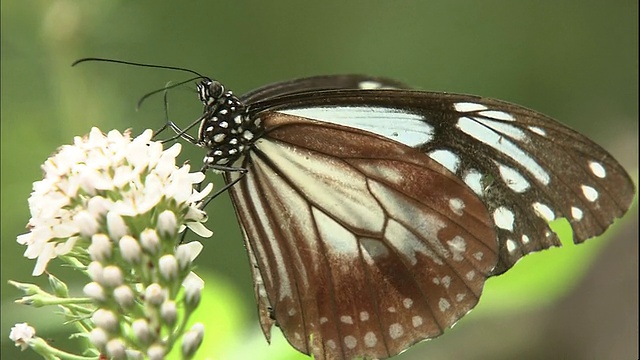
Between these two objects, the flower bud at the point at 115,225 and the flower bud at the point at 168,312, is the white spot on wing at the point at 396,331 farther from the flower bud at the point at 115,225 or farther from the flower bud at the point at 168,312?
the flower bud at the point at 115,225

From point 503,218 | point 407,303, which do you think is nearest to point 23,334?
point 407,303

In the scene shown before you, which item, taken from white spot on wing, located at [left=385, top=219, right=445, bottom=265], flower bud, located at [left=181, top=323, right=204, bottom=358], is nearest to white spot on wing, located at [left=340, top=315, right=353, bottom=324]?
white spot on wing, located at [left=385, top=219, right=445, bottom=265]

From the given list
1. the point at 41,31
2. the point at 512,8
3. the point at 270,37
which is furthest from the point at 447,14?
the point at 41,31

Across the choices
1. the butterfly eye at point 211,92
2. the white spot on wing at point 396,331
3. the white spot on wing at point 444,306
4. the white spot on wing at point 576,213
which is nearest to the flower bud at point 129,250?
the butterfly eye at point 211,92

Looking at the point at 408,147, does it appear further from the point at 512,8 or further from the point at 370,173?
the point at 512,8

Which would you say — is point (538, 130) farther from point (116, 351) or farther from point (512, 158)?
point (116, 351)

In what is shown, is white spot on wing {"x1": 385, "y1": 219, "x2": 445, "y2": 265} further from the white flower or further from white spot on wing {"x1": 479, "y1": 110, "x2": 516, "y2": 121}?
the white flower
